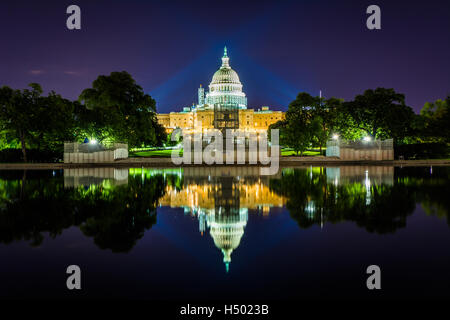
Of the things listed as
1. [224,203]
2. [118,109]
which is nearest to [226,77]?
[118,109]

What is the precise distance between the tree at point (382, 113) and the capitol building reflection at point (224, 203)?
97.8 feet

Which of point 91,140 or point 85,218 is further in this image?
point 91,140

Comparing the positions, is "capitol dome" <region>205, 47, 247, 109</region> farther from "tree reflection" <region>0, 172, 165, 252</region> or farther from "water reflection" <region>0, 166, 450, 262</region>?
"tree reflection" <region>0, 172, 165, 252</region>

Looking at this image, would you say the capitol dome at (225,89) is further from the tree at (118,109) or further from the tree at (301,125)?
the tree at (118,109)

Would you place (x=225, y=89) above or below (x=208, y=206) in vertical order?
above

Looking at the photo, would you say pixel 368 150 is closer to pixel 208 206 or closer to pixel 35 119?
pixel 208 206

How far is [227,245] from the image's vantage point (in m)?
8.56

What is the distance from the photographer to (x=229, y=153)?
3703 centimetres

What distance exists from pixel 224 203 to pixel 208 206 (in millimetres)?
666

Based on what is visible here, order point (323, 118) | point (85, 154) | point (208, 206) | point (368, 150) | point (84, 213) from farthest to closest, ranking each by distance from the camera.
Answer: point (323, 118) < point (368, 150) < point (85, 154) < point (208, 206) < point (84, 213)
